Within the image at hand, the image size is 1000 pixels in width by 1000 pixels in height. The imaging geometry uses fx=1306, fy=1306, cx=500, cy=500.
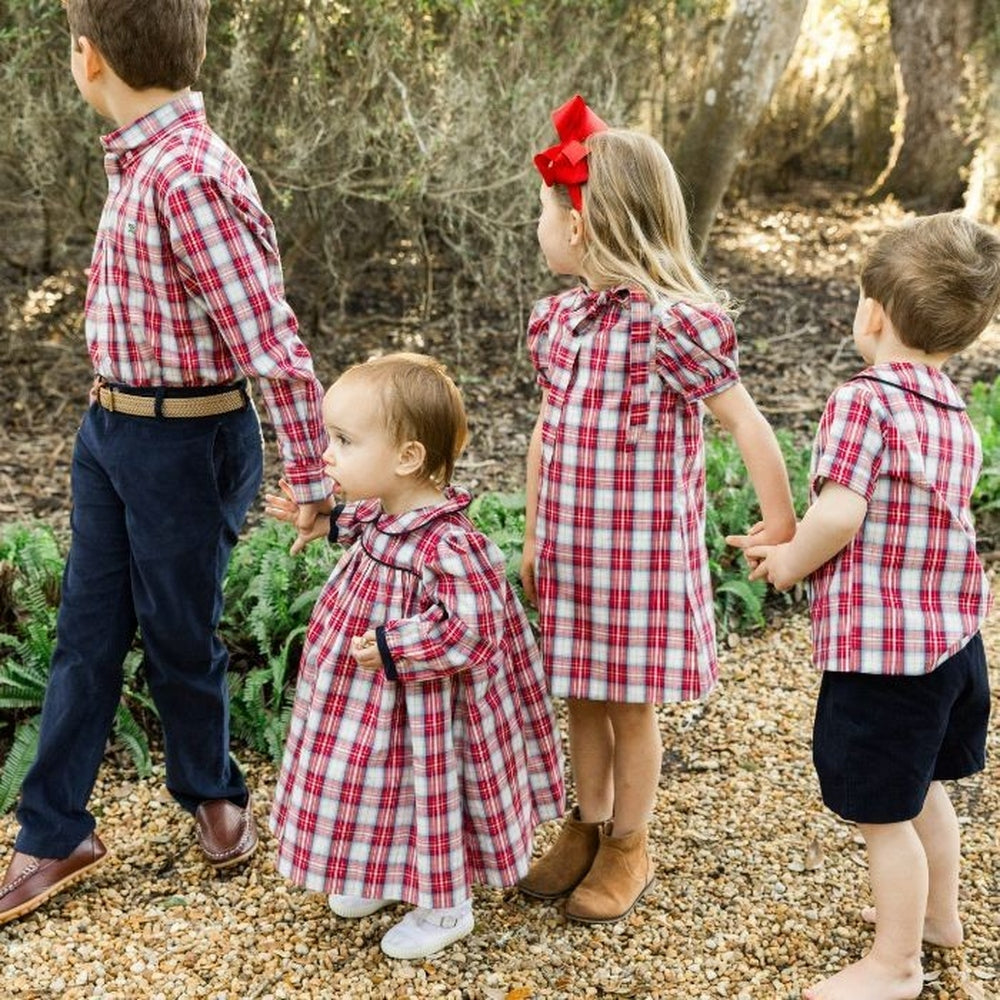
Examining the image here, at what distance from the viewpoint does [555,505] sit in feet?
8.91

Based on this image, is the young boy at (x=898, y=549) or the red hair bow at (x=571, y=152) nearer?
the young boy at (x=898, y=549)

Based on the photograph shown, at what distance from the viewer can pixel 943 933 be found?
2783 millimetres

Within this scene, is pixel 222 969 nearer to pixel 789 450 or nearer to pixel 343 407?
pixel 343 407

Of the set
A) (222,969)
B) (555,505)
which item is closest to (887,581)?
(555,505)

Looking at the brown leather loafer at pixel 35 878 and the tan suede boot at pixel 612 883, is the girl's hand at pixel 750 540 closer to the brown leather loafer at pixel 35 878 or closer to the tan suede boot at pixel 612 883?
the tan suede boot at pixel 612 883

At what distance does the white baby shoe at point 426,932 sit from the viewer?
276 cm

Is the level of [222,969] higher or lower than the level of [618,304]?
lower

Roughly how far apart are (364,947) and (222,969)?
11.9 inches

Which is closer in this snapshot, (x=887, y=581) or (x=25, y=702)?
(x=887, y=581)

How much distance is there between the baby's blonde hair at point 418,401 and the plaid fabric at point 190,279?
0.63 ft

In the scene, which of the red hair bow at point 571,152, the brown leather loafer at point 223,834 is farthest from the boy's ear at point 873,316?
the brown leather loafer at point 223,834

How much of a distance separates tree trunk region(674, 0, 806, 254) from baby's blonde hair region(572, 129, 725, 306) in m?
3.87

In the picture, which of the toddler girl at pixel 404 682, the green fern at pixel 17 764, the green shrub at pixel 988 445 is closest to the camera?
the toddler girl at pixel 404 682

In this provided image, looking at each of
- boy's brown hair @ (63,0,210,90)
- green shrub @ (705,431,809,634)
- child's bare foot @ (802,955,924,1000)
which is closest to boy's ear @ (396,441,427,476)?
boy's brown hair @ (63,0,210,90)
